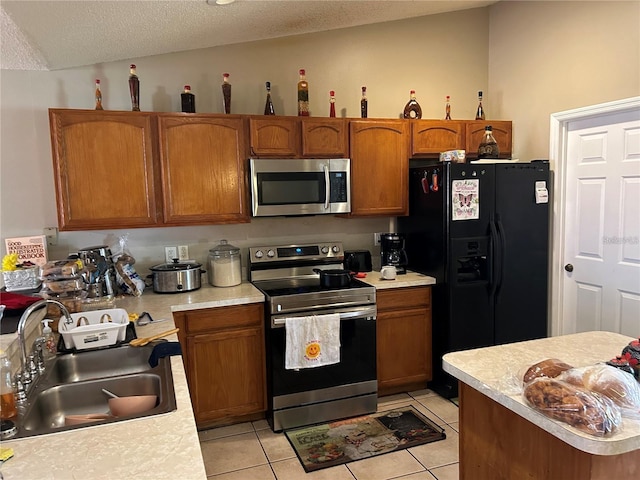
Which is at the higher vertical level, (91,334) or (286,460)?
(91,334)

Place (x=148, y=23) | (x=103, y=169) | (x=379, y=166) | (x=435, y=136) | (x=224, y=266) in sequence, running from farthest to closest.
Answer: (x=435, y=136), (x=379, y=166), (x=224, y=266), (x=103, y=169), (x=148, y=23)

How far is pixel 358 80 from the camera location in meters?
3.72

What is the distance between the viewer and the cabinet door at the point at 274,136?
124 inches

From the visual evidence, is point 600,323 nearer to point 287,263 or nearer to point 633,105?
point 633,105

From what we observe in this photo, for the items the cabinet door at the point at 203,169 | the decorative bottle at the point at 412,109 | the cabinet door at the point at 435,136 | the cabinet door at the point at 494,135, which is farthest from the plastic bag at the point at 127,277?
the cabinet door at the point at 494,135

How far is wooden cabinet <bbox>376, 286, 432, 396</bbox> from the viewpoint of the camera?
335 centimetres

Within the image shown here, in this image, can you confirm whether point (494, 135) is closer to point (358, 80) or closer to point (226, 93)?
point (358, 80)

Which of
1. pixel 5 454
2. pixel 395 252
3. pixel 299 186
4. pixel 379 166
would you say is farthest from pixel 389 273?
pixel 5 454

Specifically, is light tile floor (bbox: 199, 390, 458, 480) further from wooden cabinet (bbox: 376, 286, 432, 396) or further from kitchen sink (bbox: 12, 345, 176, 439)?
kitchen sink (bbox: 12, 345, 176, 439)

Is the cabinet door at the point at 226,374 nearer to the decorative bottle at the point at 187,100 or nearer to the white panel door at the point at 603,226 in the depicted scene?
the decorative bottle at the point at 187,100

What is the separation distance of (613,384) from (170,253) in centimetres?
280

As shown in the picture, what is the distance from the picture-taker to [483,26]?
4.02 meters

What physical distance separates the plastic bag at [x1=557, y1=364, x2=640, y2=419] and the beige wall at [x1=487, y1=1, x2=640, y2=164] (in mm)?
2293

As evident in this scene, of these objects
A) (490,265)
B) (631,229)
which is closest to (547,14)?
(631,229)
